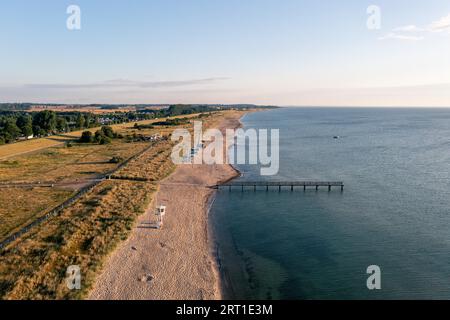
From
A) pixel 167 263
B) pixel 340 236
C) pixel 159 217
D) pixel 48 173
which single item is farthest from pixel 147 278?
pixel 48 173

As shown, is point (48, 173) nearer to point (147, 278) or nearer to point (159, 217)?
point (159, 217)

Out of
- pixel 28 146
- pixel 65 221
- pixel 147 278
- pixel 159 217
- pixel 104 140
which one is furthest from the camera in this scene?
pixel 104 140

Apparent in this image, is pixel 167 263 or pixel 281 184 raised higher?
pixel 281 184

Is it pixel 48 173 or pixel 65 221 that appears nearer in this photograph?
pixel 65 221

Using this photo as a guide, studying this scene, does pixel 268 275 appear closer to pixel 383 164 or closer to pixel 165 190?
pixel 165 190

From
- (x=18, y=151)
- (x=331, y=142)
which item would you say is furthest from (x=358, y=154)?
(x=18, y=151)

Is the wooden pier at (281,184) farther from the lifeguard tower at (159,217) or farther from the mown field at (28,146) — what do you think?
the mown field at (28,146)

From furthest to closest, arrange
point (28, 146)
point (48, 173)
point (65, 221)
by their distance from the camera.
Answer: point (28, 146) < point (48, 173) < point (65, 221)
